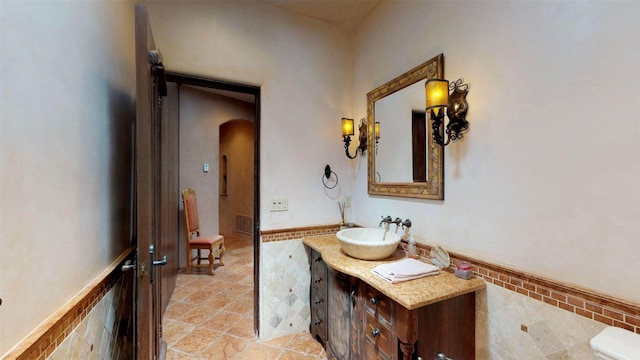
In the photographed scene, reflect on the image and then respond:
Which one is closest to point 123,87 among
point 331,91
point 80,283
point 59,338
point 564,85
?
point 80,283

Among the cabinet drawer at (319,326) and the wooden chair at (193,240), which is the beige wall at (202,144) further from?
the cabinet drawer at (319,326)

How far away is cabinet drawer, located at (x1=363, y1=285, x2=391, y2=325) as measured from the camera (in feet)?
4.09

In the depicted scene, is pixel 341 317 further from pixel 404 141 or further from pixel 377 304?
pixel 404 141

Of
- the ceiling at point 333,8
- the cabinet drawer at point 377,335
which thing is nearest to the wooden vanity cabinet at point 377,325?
the cabinet drawer at point 377,335

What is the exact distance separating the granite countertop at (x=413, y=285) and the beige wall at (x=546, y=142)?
0.19 meters

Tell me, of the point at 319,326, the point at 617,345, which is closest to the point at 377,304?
the point at 617,345

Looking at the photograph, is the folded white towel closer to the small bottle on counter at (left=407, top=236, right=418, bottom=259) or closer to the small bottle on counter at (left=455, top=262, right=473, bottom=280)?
the small bottle on counter at (left=455, top=262, right=473, bottom=280)

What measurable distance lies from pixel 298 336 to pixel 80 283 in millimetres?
1699

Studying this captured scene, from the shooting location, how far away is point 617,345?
769mm

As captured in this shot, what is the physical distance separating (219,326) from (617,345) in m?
2.52

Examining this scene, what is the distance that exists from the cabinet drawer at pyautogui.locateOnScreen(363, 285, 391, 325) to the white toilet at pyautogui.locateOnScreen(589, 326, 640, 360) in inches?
27.4

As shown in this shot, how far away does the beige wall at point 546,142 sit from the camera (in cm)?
88

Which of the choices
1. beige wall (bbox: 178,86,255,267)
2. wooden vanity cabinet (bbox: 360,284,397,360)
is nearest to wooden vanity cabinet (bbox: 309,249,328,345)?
wooden vanity cabinet (bbox: 360,284,397,360)

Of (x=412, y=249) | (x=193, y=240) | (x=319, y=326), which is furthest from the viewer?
(x=193, y=240)
